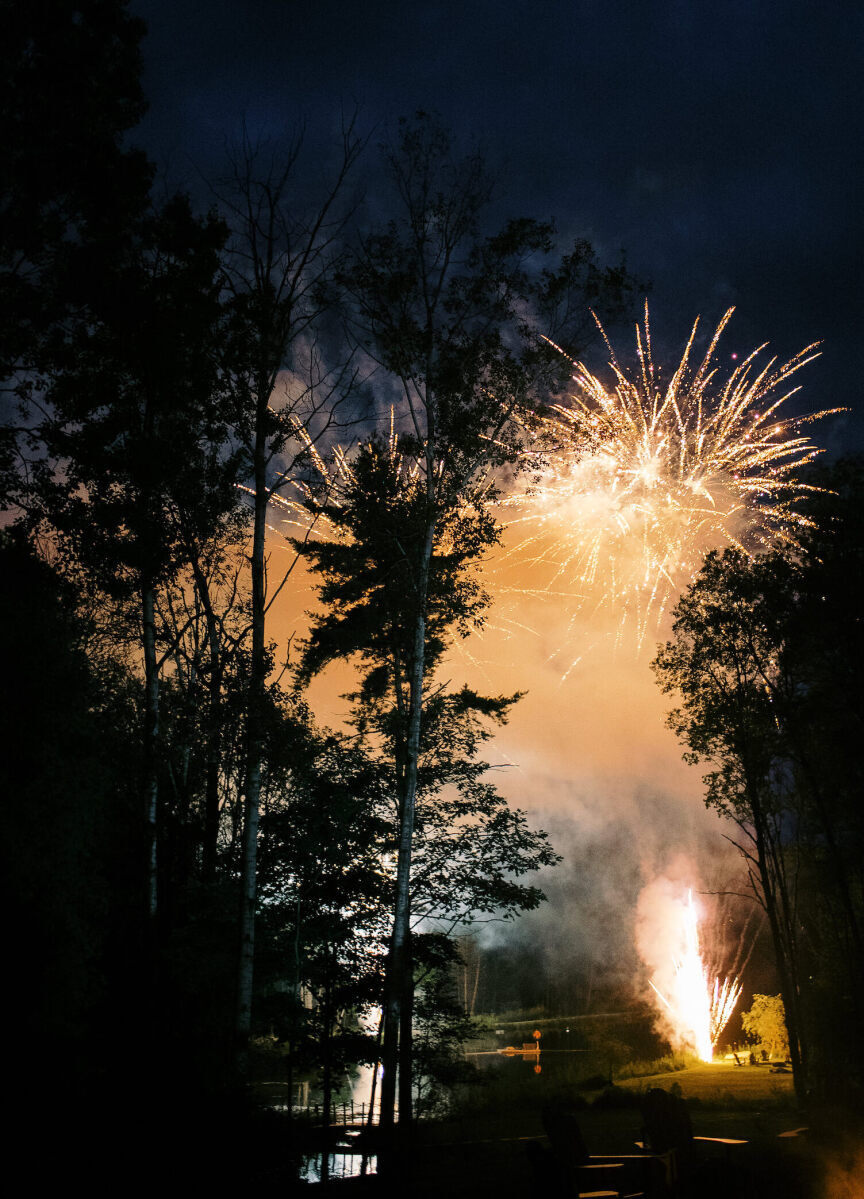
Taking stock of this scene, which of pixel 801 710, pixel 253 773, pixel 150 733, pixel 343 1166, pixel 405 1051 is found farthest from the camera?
pixel 801 710

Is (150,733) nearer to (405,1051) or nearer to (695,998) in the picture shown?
(405,1051)

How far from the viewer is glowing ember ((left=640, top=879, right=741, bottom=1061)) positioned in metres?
35.5

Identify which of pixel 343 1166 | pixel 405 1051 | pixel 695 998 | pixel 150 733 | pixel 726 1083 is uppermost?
pixel 150 733

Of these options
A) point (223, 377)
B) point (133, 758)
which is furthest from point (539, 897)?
point (223, 377)

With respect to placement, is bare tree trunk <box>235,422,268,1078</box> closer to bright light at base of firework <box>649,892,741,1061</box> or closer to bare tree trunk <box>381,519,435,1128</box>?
bare tree trunk <box>381,519,435,1128</box>

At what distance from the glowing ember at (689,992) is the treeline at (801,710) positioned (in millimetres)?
16109

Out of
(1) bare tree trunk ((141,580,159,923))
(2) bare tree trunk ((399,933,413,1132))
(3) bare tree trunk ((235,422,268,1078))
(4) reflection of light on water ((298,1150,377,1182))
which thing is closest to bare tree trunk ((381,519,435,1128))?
(2) bare tree trunk ((399,933,413,1132))

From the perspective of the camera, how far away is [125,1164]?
5352 millimetres

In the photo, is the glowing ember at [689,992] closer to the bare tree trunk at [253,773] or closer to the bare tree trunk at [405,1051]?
the bare tree trunk at [405,1051]

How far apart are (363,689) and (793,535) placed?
10614 millimetres

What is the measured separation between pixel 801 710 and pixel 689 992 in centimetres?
2600

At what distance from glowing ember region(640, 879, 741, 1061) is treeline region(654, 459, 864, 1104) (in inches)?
634

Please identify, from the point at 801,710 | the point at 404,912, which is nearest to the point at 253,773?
the point at 404,912

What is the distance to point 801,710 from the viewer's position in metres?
17.5
